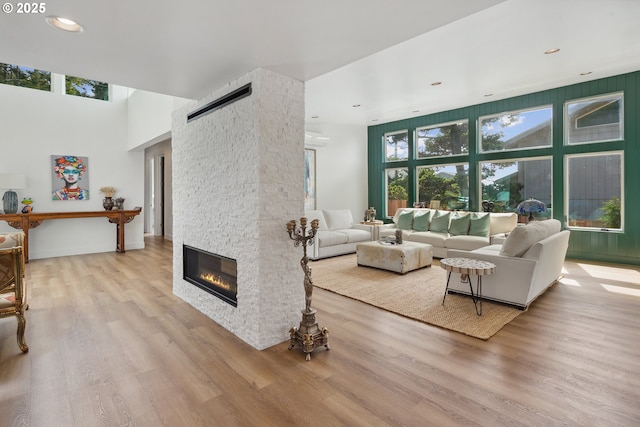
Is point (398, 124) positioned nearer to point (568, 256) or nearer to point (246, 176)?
point (568, 256)

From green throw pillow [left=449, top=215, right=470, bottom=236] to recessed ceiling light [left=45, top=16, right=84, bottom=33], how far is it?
6.24 metres

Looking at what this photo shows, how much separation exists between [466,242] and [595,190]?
2436 millimetres

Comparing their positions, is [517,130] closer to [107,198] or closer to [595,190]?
[595,190]

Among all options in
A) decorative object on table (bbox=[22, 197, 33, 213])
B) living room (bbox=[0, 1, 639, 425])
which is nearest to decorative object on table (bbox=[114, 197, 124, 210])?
decorative object on table (bbox=[22, 197, 33, 213])

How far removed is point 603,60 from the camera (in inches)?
187

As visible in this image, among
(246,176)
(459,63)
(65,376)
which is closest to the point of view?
(65,376)

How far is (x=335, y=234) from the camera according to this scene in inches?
254

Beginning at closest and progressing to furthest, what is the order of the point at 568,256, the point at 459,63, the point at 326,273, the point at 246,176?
the point at 246,176 < the point at 459,63 < the point at 326,273 < the point at 568,256

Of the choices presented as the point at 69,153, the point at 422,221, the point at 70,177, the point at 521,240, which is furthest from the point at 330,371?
the point at 69,153

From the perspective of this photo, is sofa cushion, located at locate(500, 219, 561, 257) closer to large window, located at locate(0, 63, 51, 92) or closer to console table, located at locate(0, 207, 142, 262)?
console table, located at locate(0, 207, 142, 262)

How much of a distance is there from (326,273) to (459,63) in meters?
3.65

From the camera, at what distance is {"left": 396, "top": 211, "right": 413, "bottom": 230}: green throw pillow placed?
7.24 metres

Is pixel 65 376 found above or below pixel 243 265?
below

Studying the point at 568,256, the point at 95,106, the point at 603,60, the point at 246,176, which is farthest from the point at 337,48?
the point at 95,106
